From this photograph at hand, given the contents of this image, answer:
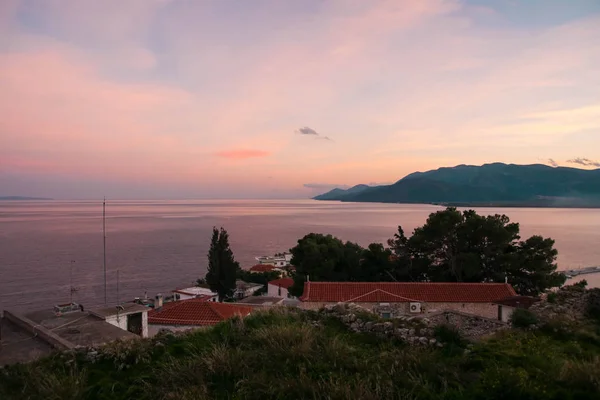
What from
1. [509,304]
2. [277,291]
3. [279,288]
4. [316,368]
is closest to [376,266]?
[509,304]

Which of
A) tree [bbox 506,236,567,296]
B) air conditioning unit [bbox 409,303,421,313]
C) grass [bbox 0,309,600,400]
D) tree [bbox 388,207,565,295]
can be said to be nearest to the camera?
grass [bbox 0,309,600,400]

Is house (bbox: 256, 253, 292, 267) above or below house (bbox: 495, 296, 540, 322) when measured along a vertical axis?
below

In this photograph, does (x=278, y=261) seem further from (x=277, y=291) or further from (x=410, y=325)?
(x=410, y=325)

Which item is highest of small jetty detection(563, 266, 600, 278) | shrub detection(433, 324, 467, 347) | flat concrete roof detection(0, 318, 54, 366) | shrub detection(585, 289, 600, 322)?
shrub detection(433, 324, 467, 347)

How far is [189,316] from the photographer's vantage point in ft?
54.8

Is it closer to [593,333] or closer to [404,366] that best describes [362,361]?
[404,366]

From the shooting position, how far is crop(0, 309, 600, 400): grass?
4.95m

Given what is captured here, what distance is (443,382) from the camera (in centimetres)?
512

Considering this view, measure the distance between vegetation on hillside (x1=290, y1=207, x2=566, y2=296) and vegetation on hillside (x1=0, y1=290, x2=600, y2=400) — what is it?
1803 cm

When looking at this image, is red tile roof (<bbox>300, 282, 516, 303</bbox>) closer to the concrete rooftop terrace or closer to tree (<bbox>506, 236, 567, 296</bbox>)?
tree (<bbox>506, 236, 567, 296</bbox>)

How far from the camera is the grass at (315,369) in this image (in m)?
4.95

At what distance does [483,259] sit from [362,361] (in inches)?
896

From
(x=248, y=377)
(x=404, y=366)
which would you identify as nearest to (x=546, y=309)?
(x=404, y=366)

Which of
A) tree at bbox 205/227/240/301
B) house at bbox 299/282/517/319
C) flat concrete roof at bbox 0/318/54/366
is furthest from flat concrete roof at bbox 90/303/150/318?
tree at bbox 205/227/240/301
